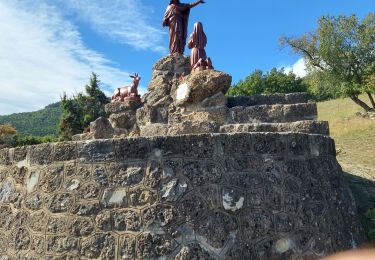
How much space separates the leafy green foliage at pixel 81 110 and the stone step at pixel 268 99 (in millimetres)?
30861

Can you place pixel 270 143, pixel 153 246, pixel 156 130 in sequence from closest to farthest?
pixel 153 246, pixel 270 143, pixel 156 130

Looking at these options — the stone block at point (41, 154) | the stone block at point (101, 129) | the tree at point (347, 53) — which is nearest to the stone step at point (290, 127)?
the stone block at point (41, 154)

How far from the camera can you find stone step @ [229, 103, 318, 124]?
6441 mm

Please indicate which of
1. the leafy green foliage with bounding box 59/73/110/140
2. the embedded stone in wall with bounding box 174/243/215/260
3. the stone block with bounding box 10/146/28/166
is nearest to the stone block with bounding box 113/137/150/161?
the embedded stone in wall with bounding box 174/243/215/260

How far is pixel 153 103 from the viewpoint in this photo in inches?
356

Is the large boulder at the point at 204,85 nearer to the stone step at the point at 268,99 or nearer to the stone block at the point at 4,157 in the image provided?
the stone step at the point at 268,99

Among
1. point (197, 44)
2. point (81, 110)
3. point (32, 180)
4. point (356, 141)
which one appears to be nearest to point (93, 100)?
point (81, 110)

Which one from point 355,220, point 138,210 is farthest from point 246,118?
point 138,210

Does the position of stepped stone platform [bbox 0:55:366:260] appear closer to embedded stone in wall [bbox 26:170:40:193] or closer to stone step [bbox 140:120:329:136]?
embedded stone in wall [bbox 26:170:40:193]

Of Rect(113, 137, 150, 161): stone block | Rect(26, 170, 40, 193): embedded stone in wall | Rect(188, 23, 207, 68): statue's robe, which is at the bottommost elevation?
Rect(26, 170, 40, 193): embedded stone in wall

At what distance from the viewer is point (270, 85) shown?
53344mm

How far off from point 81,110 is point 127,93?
30.9 meters

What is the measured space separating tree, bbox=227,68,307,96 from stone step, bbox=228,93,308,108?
43831 mm

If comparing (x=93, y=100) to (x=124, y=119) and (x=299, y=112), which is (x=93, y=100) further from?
(x=299, y=112)
